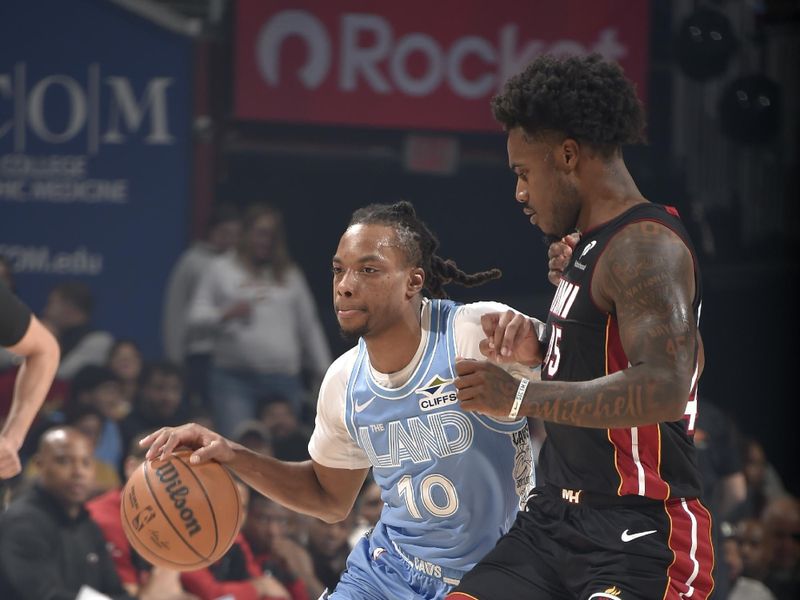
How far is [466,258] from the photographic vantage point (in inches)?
279

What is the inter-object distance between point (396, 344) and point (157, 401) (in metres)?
3.40

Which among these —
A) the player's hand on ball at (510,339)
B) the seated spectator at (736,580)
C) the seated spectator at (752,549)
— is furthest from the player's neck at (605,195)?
the seated spectator at (752,549)

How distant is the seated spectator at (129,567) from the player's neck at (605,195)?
317cm

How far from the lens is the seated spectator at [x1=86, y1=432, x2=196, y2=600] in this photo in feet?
17.2

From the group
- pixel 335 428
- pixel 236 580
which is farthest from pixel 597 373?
pixel 236 580

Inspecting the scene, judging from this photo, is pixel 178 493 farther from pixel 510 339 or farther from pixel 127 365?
pixel 127 365

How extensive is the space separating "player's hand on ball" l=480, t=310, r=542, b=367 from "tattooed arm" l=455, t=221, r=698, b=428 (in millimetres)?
325

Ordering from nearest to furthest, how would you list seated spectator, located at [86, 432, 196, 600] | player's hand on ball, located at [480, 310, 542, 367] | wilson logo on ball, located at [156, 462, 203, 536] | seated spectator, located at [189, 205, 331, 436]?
player's hand on ball, located at [480, 310, 542, 367], wilson logo on ball, located at [156, 462, 203, 536], seated spectator, located at [86, 432, 196, 600], seated spectator, located at [189, 205, 331, 436]

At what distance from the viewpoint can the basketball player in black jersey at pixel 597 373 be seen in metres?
2.41

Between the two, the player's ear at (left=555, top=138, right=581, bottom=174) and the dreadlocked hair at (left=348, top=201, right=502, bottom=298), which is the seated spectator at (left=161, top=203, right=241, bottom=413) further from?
the player's ear at (left=555, top=138, right=581, bottom=174)

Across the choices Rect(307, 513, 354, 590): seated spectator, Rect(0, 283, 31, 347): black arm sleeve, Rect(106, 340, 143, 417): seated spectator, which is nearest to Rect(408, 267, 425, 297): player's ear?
Rect(0, 283, 31, 347): black arm sleeve

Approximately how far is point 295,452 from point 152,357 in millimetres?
941

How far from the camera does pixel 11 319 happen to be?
12.7ft

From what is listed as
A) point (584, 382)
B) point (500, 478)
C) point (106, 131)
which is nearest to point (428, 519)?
point (500, 478)
